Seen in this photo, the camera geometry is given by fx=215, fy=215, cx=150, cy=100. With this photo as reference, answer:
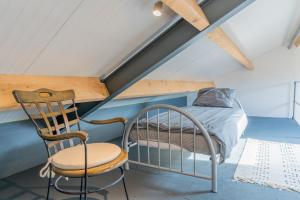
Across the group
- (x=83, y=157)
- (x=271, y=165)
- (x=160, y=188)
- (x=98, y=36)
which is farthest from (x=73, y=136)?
(x=271, y=165)

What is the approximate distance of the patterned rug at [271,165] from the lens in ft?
6.58

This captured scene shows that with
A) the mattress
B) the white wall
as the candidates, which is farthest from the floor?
the white wall

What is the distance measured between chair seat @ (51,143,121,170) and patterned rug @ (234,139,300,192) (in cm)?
134

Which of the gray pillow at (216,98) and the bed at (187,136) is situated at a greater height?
the gray pillow at (216,98)

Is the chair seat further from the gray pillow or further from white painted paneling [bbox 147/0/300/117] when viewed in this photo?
the gray pillow

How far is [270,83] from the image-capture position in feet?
18.1

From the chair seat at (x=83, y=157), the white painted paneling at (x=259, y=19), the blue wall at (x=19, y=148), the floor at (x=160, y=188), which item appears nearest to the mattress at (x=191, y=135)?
the floor at (x=160, y=188)

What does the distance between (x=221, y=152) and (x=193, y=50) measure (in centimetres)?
160

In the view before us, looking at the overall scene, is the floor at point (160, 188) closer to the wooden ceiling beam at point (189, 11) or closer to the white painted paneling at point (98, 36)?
the white painted paneling at point (98, 36)

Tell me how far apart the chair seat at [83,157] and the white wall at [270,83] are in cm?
514

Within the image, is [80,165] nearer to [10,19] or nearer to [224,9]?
[10,19]

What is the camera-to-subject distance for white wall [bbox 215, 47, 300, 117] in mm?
5289

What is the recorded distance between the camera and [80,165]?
1.28 meters

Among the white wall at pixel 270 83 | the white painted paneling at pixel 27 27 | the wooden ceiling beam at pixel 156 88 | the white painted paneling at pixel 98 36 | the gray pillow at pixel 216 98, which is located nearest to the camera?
the white painted paneling at pixel 27 27
